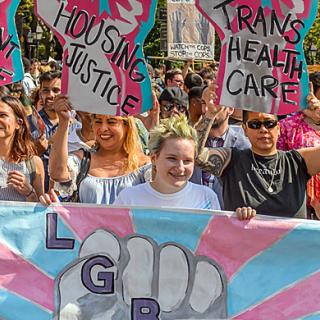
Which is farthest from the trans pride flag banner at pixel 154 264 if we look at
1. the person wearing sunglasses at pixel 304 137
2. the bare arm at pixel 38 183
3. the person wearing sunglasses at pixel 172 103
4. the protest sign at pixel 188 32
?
the protest sign at pixel 188 32

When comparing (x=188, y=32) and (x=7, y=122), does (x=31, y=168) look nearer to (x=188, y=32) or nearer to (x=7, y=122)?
(x=7, y=122)

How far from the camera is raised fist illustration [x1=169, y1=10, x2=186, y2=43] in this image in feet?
26.2

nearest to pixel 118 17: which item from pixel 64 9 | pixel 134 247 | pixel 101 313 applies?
pixel 64 9

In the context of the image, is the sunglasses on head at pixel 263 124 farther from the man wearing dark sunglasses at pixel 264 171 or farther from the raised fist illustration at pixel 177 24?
the raised fist illustration at pixel 177 24

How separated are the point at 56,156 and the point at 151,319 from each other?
92cm

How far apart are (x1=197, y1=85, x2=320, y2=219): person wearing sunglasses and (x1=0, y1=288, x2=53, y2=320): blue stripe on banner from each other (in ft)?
3.58

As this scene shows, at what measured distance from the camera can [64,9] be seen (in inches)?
157

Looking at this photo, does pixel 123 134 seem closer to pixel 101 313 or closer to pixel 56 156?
pixel 56 156

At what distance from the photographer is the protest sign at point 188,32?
8.03 metres

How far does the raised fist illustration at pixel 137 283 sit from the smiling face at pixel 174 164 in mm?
280

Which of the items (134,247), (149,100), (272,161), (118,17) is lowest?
(134,247)

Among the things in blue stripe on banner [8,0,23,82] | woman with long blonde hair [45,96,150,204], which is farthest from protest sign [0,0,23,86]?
woman with long blonde hair [45,96,150,204]

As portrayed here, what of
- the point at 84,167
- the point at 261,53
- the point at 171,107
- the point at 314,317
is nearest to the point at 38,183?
the point at 84,167

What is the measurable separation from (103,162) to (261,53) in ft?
3.22
